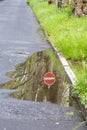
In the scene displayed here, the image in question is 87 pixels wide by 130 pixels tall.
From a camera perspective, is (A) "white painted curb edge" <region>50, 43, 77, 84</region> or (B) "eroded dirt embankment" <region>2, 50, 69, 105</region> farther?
(A) "white painted curb edge" <region>50, 43, 77, 84</region>

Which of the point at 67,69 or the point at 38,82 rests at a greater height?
the point at 38,82

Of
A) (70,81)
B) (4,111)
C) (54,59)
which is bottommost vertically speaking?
(54,59)

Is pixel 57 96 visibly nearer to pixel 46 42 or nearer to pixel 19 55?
pixel 19 55

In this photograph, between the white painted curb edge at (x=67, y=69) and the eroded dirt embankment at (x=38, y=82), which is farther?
the white painted curb edge at (x=67, y=69)

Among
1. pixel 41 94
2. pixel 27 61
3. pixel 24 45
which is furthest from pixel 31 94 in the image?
pixel 24 45

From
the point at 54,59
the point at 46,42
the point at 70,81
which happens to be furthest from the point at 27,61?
→ the point at 46,42

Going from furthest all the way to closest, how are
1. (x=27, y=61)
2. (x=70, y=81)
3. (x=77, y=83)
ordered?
(x=27, y=61)
(x=70, y=81)
(x=77, y=83)

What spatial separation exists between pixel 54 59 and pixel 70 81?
371 centimetres

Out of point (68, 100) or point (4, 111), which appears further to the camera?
point (68, 100)

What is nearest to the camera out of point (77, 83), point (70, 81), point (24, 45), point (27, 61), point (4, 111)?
point (4, 111)

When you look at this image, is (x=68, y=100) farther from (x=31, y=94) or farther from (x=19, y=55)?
(x=19, y=55)

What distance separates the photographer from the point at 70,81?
10.0 m

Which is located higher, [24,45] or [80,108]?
[80,108]

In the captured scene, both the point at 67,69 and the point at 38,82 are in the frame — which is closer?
the point at 38,82
